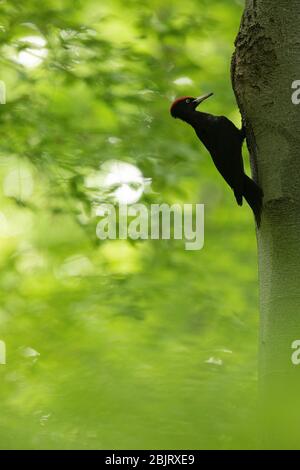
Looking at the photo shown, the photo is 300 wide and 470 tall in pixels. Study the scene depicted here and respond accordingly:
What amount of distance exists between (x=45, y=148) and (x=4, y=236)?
9.48 feet

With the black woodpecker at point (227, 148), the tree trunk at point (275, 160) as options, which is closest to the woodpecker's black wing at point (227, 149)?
the black woodpecker at point (227, 148)

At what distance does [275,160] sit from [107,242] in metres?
3.07

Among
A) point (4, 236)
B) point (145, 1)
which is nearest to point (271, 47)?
point (145, 1)

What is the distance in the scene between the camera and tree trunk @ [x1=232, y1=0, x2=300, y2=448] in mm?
2936

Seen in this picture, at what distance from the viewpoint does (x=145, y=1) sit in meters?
6.82

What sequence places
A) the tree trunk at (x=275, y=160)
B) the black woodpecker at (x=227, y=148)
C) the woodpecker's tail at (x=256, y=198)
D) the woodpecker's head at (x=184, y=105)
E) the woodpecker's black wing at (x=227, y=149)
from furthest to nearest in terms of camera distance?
the woodpecker's head at (x=184, y=105) → the woodpecker's black wing at (x=227, y=149) → the black woodpecker at (x=227, y=148) → the woodpecker's tail at (x=256, y=198) → the tree trunk at (x=275, y=160)

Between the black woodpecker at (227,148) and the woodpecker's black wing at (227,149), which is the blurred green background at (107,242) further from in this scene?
the woodpecker's black wing at (227,149)

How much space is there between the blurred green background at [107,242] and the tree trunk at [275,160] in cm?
21

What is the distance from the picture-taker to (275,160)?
3098 millimetres

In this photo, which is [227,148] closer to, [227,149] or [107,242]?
[227,149]

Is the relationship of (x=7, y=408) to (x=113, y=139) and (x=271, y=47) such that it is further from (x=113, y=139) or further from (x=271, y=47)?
(x=113, y=139)

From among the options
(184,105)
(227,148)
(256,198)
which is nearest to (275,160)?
(256,198)

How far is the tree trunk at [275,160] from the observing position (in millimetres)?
2936

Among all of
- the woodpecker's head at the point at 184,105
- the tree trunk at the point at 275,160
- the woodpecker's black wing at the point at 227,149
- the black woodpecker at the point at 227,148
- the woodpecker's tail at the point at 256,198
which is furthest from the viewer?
the woodpecker's head at the point at 184,105
